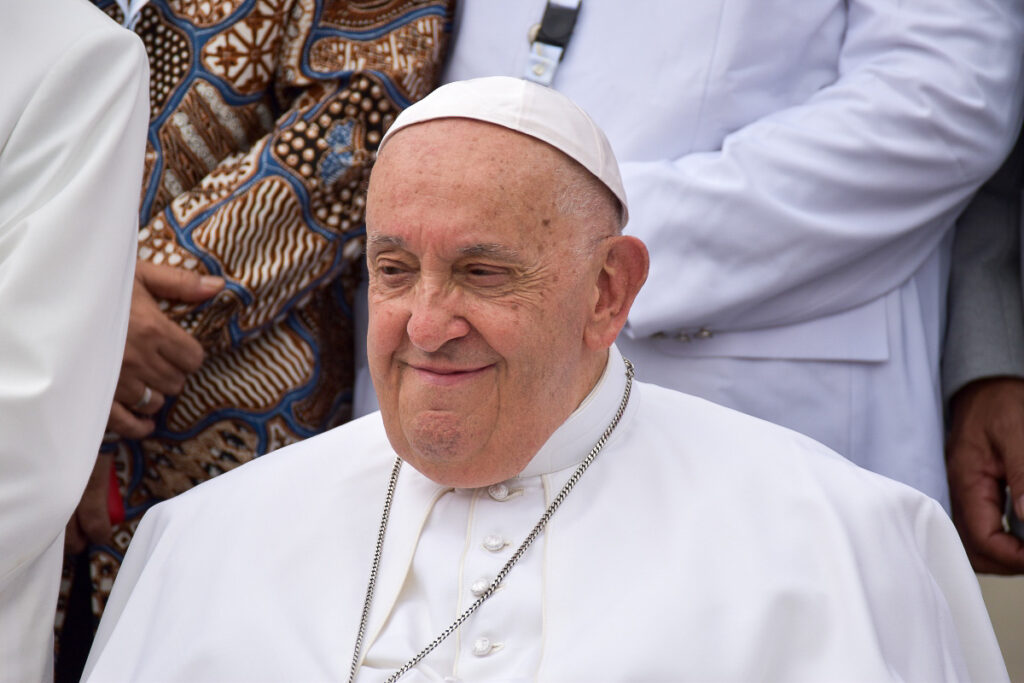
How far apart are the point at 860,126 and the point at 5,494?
6.75 feet

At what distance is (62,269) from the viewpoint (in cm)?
238

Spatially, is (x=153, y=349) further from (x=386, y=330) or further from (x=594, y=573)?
(x=594, y=573)

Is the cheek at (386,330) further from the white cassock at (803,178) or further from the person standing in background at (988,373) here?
the person standing in background at (988,373)

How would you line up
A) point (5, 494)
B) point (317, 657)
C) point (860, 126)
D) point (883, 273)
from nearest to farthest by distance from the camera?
point (5, 494)
point (317, 657)
point (860, 126)
point (883, 273)

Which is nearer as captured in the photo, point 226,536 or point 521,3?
point 226,536

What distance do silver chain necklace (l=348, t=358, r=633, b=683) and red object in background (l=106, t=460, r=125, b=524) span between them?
3.31 feet

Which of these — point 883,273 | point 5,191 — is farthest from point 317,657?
point 883,273

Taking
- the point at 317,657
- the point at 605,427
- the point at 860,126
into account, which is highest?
the point at 860,126

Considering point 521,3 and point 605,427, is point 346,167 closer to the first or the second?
point 521,3

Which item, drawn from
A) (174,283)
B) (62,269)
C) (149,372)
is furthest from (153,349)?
(62,269)

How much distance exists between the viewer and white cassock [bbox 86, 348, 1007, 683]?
2.27m

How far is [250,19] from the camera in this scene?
3.39 m

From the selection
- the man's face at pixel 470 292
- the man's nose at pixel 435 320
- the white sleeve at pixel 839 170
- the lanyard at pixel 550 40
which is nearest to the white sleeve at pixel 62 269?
the man's face at pixel 470 292

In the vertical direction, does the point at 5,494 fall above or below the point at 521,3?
below
